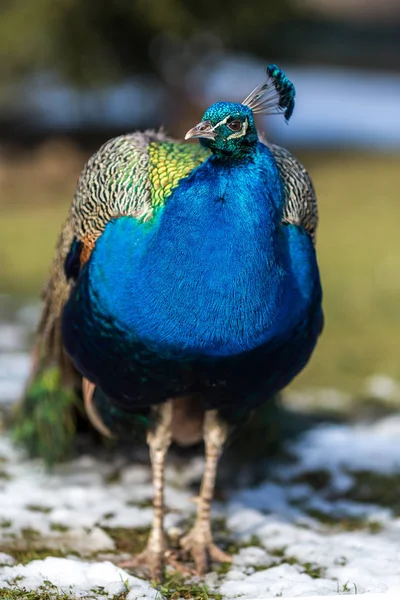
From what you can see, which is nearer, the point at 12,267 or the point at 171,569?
the point at 171,569

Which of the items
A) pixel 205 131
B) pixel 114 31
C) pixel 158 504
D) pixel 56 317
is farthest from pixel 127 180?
pixel 114 31

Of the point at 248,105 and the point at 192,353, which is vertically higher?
the point at 248,105

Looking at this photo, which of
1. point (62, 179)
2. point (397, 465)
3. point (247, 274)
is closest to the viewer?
point (247, 274)

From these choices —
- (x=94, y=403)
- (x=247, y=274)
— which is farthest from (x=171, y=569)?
(x=247, y=274)

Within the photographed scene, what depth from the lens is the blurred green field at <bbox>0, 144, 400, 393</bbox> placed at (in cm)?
514

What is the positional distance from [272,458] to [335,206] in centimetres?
514

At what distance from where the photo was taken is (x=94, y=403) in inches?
117

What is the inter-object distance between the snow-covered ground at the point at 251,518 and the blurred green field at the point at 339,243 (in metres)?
1.02

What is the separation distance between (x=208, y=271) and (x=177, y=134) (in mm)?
7150

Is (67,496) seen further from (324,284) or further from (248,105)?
(324,284)

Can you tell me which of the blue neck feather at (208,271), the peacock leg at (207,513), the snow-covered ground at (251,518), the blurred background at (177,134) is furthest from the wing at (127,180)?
the blurred background at (177,134)

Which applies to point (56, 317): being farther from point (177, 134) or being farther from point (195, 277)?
point (177, 134)

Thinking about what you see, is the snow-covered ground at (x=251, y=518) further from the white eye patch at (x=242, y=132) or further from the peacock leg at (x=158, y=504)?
the white eye patch at (x=242, y=132)

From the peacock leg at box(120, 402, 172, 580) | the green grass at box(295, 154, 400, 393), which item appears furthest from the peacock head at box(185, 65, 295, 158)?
the green grass at box(295, 154, 400, 393)
